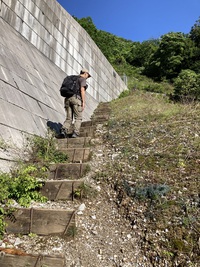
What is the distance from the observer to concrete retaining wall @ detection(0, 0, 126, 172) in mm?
4516

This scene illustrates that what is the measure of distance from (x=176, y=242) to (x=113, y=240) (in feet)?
2.04

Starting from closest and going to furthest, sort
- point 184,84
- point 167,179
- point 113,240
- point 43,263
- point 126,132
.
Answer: point 43,263, point 113,240, point 167,179, point 126,132, point 184,84

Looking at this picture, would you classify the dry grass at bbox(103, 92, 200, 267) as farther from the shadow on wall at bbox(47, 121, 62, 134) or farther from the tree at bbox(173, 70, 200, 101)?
the tree at bbox(173, 70, 200, 101)

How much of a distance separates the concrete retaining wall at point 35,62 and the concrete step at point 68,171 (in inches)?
31.1

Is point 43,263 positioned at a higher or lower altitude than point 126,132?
lower

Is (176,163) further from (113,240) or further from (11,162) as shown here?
(11,162)

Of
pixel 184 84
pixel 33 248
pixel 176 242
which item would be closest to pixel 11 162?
pixel 33 248

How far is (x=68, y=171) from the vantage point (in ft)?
12.0

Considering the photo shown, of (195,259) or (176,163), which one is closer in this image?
(195,259)

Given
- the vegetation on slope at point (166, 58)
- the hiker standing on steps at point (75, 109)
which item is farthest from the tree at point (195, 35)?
the hiker standing on steps at point (75, 109)

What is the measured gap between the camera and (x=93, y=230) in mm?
2525

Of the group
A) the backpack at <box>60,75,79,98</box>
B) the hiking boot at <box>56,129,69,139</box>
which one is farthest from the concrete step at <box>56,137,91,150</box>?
the backpack at <box>60,75,79,98</box>

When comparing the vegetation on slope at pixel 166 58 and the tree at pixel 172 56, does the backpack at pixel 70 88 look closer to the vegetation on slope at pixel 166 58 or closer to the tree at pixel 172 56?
the vegetation on slope at pixel 166 58

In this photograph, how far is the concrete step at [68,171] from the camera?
3598 mm
